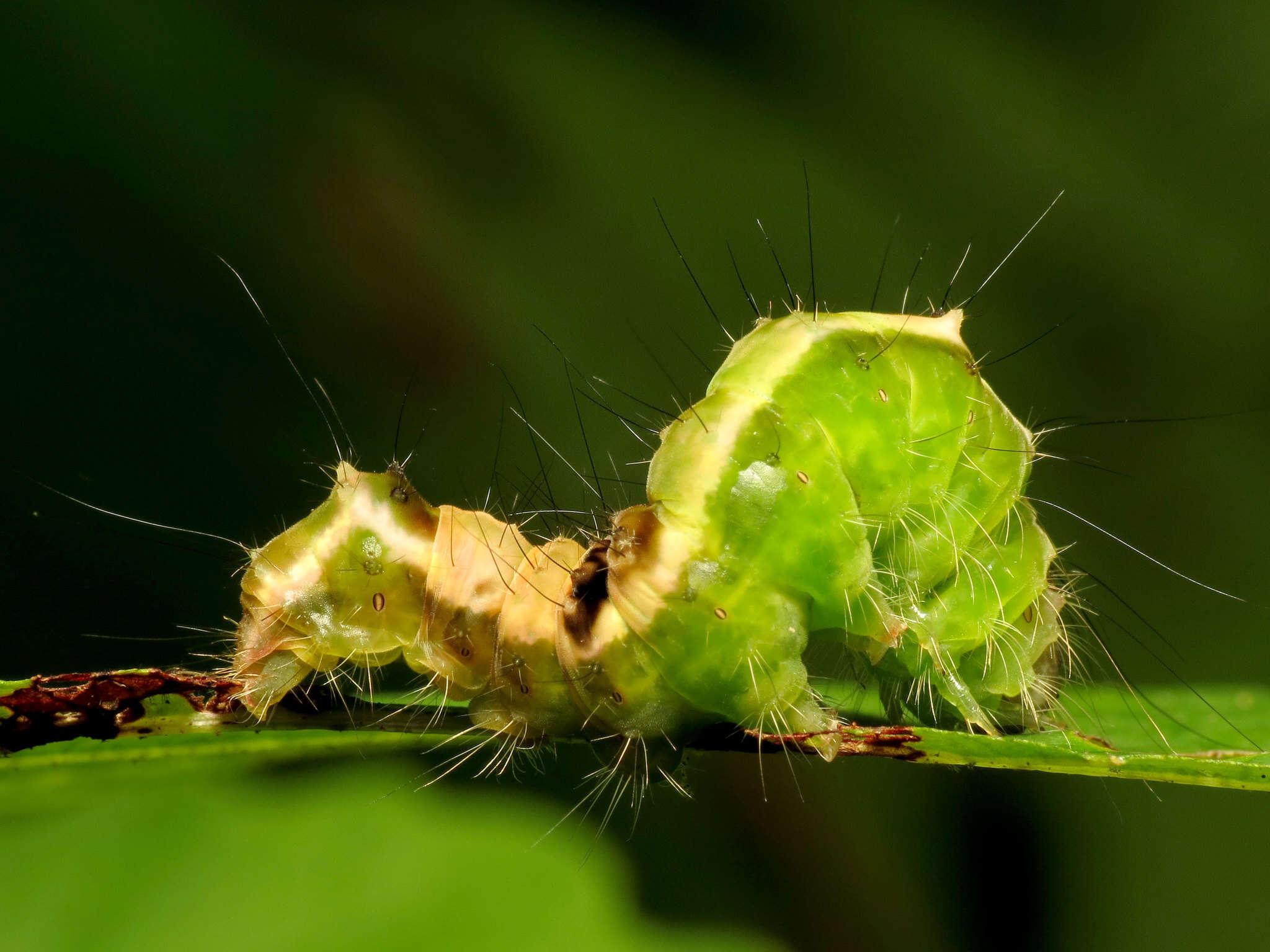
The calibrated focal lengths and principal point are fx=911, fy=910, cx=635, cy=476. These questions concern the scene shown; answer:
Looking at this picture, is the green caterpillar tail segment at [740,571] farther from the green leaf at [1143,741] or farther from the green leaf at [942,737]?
the green leaf at [1143,741]

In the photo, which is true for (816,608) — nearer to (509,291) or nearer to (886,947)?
(886,947)

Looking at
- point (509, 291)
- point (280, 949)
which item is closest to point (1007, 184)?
point (509, 291)

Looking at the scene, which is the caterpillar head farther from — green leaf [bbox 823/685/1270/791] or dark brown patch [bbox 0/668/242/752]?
green leaf [bbox 823/685/1270/791]

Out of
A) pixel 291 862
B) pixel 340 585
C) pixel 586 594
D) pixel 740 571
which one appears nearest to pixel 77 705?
pixel 340 585

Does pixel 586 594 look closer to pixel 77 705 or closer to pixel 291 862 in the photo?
pixel 77 705

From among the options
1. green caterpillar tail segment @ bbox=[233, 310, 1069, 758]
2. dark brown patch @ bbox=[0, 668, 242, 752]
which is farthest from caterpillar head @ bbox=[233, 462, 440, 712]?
dark brown patch @ bbox=[0, 668, 242, 752]

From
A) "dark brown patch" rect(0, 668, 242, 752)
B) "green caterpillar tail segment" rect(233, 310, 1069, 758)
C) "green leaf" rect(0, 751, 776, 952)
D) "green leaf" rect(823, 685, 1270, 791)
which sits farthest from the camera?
"green leaf" rect(0, 751, 776, 952)

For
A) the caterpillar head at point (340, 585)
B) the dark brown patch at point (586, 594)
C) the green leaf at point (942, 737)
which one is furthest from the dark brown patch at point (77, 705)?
the dark brown patch at point (586, 594)
